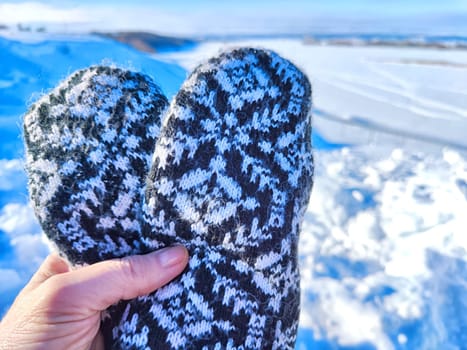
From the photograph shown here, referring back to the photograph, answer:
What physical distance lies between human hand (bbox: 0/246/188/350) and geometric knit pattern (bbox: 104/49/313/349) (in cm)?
4

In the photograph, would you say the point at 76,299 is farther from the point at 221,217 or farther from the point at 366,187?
the point at 366,187

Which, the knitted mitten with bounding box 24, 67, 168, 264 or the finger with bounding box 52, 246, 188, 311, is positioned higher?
the knitted mitten with bounding box 24, 67, 168, 264

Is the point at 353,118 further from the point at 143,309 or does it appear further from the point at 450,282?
the point at 143,309

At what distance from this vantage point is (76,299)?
525mm

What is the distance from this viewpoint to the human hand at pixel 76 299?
521 millimetres

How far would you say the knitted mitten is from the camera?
24.5 inches

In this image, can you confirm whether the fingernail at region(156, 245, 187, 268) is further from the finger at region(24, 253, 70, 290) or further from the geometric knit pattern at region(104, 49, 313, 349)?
the finger at region(24, 253, 70, 290)

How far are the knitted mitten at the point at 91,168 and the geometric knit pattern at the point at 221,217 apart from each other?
5 centimetres

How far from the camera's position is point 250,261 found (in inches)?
23.9

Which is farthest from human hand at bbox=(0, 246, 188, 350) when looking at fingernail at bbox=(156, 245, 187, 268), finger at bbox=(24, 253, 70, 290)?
finger at bbox=(24, 253, 70, 290)

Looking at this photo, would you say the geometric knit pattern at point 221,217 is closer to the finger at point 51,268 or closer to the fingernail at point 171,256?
the fingernail at point 171,256

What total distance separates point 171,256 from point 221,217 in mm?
85

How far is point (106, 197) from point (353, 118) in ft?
5.36

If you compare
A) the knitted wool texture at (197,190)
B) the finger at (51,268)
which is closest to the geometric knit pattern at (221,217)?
the knitted wool texture at (197,190)
